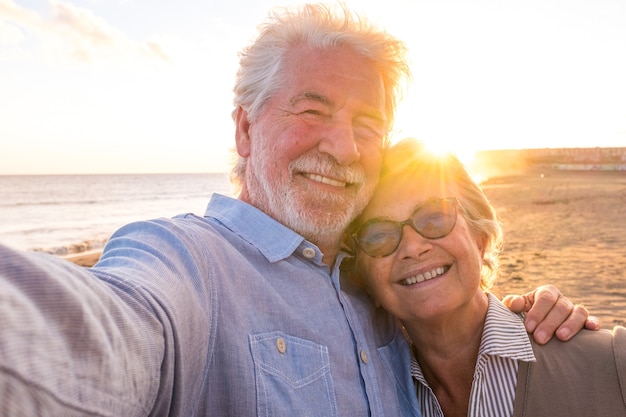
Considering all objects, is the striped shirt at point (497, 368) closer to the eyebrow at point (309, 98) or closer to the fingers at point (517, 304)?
the fingers at point (517, 304)

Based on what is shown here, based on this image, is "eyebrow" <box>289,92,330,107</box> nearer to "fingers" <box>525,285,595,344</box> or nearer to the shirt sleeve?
"fingers" <box>525,285,595,344</box>

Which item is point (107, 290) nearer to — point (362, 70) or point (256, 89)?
point (256, 89)

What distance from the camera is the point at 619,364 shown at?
1.96 m

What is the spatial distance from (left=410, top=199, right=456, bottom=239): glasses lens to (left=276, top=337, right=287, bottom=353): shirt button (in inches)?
39.1

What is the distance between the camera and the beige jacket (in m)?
1.91

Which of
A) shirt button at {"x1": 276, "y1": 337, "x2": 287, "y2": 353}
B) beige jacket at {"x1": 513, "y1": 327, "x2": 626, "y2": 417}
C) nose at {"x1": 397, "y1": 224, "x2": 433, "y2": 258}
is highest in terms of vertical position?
nose at {"x1": 397, "y1": 224, "x2": 433, "y2": 258}

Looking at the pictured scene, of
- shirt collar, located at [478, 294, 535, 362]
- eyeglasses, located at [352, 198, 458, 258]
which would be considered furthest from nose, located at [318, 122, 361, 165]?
shirt collar, located at [478, 294, 535, 362]

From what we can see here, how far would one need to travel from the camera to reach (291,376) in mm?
1735

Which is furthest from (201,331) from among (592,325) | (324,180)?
(592,325)

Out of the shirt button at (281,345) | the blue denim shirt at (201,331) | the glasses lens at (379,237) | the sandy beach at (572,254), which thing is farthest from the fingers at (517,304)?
the sandy beach at (572,254)

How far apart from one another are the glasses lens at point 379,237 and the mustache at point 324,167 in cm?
28

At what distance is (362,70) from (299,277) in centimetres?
135

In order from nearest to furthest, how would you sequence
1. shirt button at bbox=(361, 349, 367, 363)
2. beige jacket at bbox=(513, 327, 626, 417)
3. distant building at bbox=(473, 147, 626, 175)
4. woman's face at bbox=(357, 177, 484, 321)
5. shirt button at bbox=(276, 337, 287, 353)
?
shirt button at bbox=(276, 337, 287, 353) → beige jacket at bbox=(513, 327, 626, 417) → shirt button at bbox=(361, 349, 367, 363) → woman's face at bbox=(357, 177, 484, 321) → distant building at bbox=(473, 147, 626, 175)

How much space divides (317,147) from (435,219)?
0.74 meters
